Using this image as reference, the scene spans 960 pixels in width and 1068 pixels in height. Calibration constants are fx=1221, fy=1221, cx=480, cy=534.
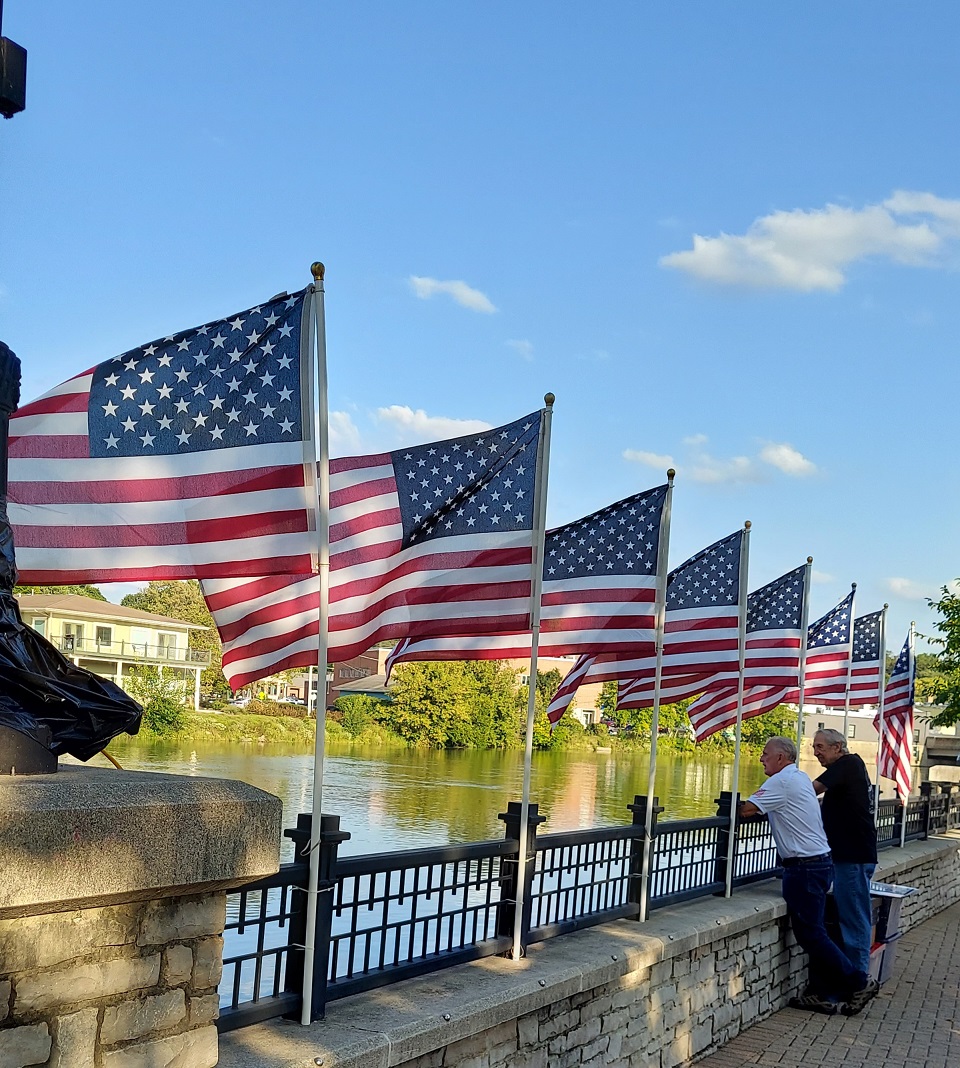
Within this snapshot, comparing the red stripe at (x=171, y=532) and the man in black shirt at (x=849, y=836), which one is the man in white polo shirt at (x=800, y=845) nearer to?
the man in black shirt at (x=849, y=836)

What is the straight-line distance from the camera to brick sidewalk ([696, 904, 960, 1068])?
989cm

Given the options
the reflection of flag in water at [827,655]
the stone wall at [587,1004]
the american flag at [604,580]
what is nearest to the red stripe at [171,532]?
the stone wall at [587,1004]

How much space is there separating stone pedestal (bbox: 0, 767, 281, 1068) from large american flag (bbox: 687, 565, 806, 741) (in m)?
9.29

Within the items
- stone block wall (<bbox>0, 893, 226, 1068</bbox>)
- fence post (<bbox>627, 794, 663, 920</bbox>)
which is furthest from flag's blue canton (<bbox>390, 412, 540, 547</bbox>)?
stone block wall (<bbox>0, 893, 226, 1068</bbox>)

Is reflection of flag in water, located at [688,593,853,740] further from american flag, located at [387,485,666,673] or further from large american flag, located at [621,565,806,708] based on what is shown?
american flag, located at [387,485,666,673]

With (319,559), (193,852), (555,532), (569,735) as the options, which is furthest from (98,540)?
(569,735)

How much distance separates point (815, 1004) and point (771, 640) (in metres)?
3.75

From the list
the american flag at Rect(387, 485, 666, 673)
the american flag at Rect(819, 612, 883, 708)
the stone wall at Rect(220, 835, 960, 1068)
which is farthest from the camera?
the american flag at Rect(819, 612, 883, 708)

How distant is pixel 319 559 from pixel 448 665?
5103 centimetres

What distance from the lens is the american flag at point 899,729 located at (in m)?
18.9

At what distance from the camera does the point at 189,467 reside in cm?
614

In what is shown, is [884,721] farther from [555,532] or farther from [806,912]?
[555,532]

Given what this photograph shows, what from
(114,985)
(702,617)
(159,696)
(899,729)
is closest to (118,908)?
(114,985)

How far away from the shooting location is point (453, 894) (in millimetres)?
7547
